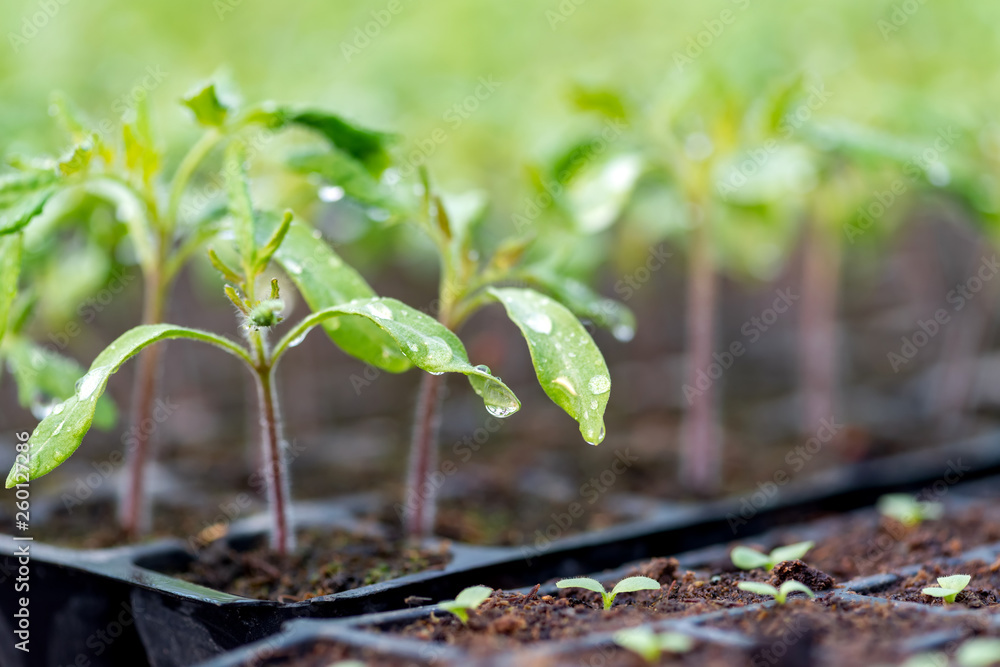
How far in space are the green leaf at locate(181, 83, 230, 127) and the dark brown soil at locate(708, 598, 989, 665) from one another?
880 millimetres

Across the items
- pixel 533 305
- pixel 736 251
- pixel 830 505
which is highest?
pixel 736 251

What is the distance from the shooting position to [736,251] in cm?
238

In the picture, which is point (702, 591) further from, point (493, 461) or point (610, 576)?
point (493, 461)

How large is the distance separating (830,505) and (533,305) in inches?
38.0

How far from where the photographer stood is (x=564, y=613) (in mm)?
945

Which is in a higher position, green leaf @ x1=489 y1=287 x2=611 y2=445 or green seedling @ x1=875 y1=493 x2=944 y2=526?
green leaf @ x1=489 y1=287 x2=611 y2=445

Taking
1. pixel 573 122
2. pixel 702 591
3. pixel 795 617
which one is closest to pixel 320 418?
pixel 573 122

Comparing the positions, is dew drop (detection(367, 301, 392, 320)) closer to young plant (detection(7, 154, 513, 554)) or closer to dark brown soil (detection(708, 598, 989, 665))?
young plant (detection(7, 154, 513, 554))

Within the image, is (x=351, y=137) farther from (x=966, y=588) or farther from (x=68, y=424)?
(x=966, y=588)

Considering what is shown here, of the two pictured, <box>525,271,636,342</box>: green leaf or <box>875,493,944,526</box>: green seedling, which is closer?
<box>525,271,636,342</box>: green leaf

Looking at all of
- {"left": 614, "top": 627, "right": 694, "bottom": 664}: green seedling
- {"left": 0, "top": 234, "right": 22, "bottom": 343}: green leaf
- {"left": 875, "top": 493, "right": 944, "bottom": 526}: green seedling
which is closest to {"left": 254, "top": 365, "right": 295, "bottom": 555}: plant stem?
{"left": 0, "top": 234, "right": 22, "bottom": 343}: green leaf

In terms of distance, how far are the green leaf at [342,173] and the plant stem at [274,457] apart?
0.28 m

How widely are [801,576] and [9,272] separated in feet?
3.36

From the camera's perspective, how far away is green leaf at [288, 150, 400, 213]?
1256mm
